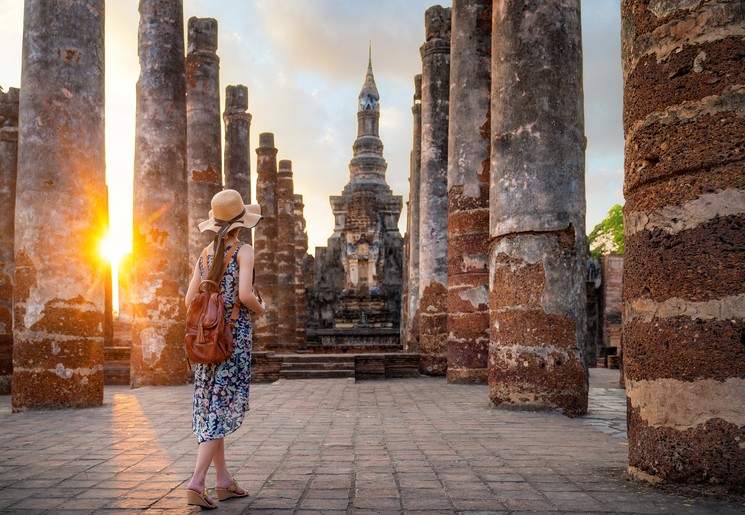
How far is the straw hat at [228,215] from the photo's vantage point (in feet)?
12.5

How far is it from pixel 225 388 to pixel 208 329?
33 centimetres

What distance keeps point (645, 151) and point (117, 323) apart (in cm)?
2416

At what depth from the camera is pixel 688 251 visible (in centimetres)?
357

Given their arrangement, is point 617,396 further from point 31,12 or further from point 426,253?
point 31,12

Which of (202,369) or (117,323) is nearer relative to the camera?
(202,369)

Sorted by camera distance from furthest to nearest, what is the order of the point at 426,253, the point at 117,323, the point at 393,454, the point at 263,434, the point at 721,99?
the point at 117,323 → the point at 426,253 → the point at 263,434 → the point at 393,454 → the point at 721,99

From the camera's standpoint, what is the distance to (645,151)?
3.84 meters

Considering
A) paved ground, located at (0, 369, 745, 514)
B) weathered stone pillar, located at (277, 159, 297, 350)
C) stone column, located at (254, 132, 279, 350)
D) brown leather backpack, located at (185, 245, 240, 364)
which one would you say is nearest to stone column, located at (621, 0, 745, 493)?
paved ground, located at (0, 369, 745, 514)

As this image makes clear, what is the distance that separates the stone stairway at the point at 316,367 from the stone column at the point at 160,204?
5.92ft

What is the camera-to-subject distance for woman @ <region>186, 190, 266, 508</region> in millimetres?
3484

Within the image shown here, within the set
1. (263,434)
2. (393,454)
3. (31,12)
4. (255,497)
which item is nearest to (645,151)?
(393,454)

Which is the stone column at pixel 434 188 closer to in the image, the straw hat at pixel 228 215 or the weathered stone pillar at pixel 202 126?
the weathered stone pillar at pixel 202 126

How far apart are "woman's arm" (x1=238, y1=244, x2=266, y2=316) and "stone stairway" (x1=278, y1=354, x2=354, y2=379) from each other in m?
8.20

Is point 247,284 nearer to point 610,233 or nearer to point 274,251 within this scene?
point 274,251
